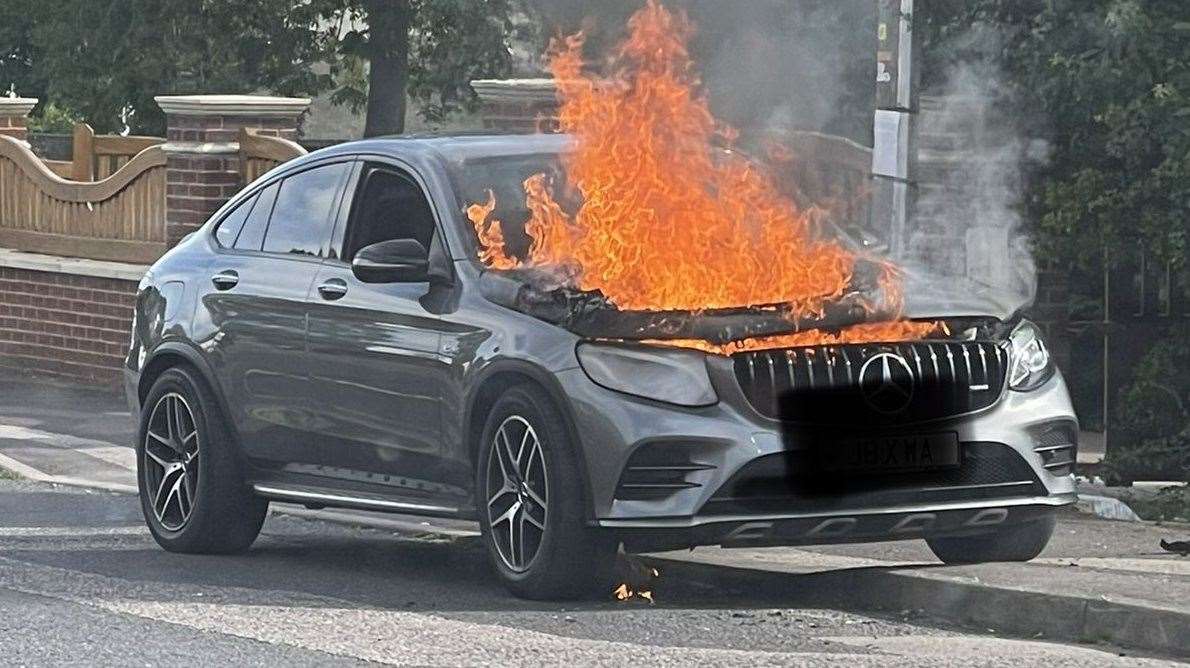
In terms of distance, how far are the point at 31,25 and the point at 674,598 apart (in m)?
36.5

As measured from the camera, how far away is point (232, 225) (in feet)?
35.1

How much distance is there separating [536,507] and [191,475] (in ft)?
7.47

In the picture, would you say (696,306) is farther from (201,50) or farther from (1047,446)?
(201,50)

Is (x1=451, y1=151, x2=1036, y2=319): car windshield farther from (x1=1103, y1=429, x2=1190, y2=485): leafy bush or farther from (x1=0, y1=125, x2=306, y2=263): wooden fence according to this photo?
(x1=0, y1=125, x2=306, y2=263): wooden fence

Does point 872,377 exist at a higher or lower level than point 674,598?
higher

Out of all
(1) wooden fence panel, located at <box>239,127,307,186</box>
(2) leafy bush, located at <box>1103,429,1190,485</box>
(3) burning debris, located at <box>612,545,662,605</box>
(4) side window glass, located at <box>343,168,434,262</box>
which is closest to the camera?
(3) burning debris, located at <box>612,545,662,605</box>

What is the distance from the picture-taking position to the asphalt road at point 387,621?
25.1 ft

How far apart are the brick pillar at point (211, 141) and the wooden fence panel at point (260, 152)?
8 centimetres

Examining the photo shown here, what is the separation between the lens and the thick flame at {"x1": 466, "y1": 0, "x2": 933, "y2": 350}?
28.8 ft

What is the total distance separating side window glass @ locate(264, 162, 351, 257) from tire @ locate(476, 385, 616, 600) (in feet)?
5.10

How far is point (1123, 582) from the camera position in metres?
8.41

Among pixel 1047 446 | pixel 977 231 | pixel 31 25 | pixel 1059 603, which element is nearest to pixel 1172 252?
pixel 977 231

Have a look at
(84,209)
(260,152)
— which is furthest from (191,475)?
(84,209)

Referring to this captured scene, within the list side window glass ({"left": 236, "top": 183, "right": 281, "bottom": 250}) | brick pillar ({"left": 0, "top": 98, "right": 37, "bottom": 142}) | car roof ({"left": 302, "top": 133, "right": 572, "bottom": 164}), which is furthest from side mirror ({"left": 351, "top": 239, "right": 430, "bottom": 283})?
brick pillar ({"left": 0, "top": 98, "right": 37, "bottom": 142})
